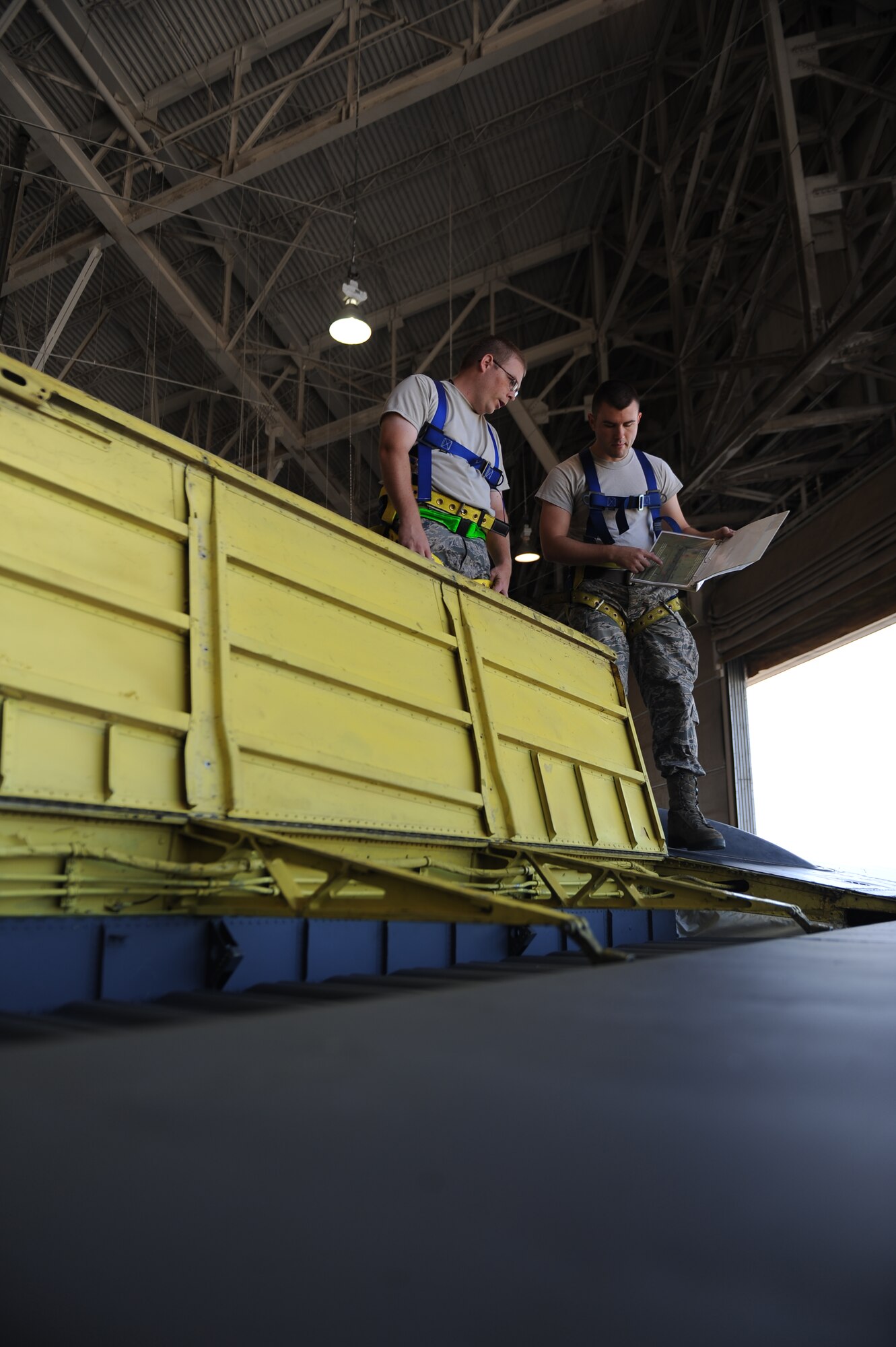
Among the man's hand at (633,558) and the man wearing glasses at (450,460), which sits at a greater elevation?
the man wearing glasses at (450,460)

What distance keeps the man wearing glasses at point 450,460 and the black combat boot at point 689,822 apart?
5.91 ft

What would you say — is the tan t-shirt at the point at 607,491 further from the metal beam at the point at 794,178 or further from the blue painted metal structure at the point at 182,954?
the metal beam at the point at 794,178

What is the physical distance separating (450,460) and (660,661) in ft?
5.92

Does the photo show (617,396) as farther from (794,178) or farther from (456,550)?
(794,178)

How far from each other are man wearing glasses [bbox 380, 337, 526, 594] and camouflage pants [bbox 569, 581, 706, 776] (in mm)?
810

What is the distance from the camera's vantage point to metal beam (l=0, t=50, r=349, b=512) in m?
9.54

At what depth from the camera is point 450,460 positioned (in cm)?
489

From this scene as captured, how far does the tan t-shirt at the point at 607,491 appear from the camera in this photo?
18.2ft

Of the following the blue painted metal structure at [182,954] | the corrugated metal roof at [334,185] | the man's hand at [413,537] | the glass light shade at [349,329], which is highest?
the corrugated metal roof at [334,185]

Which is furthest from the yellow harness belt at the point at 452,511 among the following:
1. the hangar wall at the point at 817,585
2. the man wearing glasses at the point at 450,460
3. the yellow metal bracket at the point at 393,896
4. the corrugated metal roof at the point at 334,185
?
the hangar wall at the point at 817,585

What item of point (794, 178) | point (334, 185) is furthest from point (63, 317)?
point (794, 178)

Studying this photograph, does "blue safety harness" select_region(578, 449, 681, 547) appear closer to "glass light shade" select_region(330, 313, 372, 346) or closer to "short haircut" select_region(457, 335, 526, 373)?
"short haircut" select_region(457, 335, 526, 373)

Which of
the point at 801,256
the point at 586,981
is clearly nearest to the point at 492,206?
the point at 801,256

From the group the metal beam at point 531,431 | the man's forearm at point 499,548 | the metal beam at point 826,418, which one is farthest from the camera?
the metal beam at point 531,431
